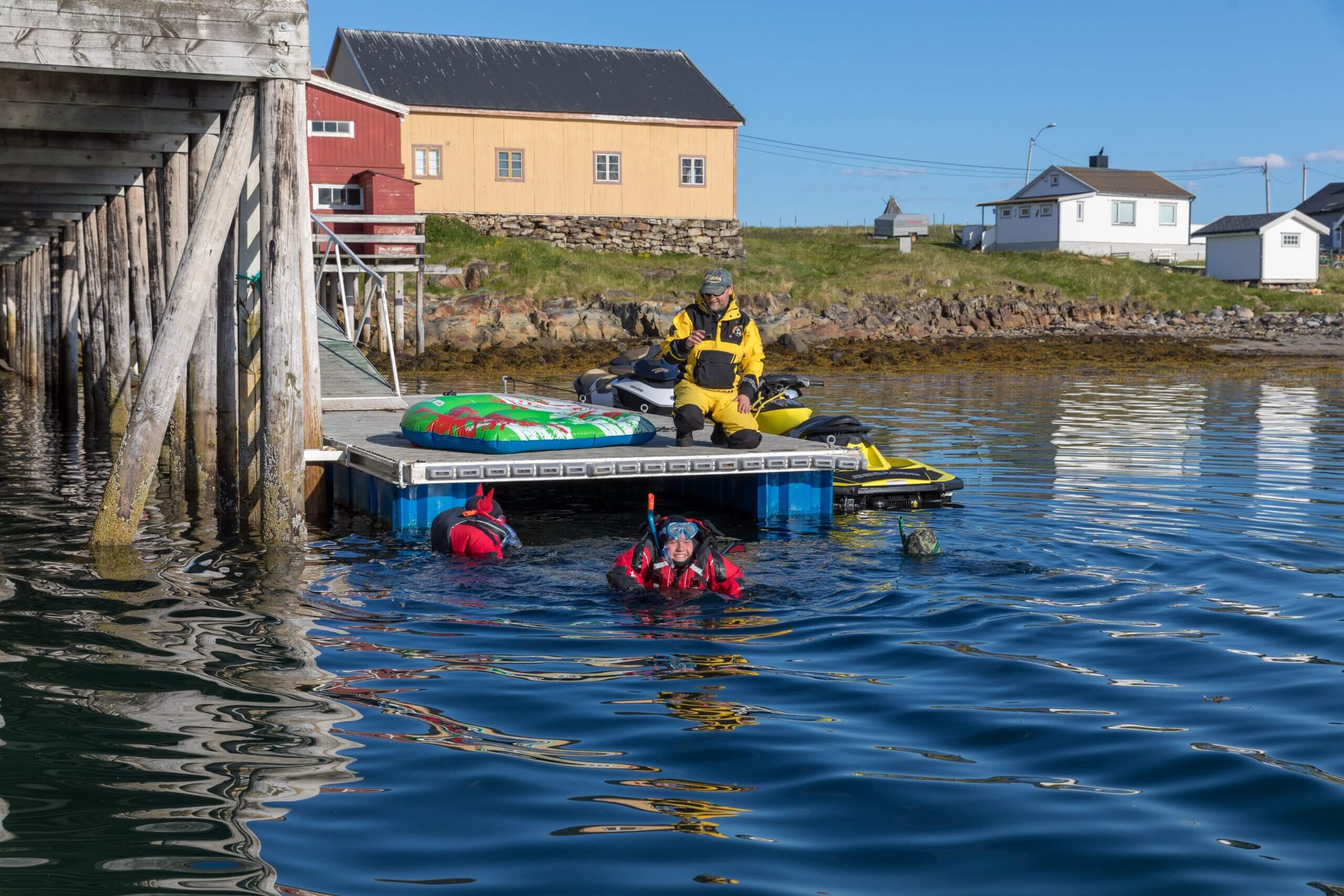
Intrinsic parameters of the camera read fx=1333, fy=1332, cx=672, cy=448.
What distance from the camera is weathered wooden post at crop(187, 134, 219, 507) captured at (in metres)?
11.5

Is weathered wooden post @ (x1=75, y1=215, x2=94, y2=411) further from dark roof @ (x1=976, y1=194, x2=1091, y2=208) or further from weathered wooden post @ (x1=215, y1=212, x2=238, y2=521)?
dark roof @ (x1=976, y1=194, x2=1091, y2=208)

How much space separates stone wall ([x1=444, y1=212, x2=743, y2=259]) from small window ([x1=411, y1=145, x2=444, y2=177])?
140cm

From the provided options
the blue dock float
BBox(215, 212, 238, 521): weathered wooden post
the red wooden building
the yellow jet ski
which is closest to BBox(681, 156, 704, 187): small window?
the red wooden building

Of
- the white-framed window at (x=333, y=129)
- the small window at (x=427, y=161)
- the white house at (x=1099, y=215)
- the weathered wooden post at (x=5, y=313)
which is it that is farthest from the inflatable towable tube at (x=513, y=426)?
the white house at (x=1099, y=215)

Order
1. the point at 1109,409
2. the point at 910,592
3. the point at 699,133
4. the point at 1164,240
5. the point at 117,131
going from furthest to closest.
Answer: the point at 1164,240
the point at 699,133
the point at 1109,409
the point at 117,131
the point at 910,592

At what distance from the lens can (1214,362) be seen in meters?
34.8

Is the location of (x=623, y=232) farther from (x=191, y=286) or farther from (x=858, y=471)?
(x=191, y=286)

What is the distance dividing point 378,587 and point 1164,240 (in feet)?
193

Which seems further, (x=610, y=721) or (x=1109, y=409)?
(x=1109, y=409)

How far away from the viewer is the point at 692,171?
4534 centimetres

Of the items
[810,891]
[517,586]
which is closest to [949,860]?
[810,891]

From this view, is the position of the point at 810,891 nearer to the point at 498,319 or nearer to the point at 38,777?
the point at 38,777

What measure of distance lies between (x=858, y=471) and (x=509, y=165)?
1282 inches

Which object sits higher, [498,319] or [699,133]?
A: [699,133]
